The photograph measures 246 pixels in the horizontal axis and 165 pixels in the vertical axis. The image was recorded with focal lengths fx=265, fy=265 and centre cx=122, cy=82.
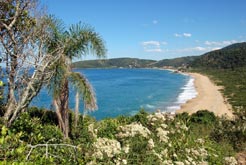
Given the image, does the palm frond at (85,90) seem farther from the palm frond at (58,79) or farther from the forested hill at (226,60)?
the forested hill at (226,60)

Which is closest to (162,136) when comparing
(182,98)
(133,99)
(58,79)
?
(58,79)

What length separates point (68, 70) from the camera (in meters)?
9.04

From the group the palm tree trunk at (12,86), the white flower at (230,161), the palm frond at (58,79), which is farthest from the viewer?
the palm frond at (58,79)

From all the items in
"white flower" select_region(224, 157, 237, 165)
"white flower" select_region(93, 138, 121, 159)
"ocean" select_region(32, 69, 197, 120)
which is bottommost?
"ocean" select_region(32, 69, 197, 120)

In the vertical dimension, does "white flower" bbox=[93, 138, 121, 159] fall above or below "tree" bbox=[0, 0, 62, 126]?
below

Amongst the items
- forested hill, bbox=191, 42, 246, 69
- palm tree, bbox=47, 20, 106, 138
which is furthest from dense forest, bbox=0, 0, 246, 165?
forested hill, bbox=191, 42, 246, 69

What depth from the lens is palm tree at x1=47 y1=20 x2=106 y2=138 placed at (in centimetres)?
885

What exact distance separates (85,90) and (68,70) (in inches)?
35.3

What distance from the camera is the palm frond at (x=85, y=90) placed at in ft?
29.5

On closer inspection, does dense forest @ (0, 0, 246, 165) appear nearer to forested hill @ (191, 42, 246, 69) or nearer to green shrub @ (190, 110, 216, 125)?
green shrub @ (190, 110, 216, 125)

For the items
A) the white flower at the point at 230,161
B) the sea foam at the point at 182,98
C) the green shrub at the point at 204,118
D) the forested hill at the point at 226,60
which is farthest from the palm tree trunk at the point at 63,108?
the forested hill at the point at 226,60

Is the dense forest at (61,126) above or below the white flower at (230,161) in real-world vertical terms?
above

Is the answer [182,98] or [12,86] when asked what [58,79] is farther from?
[182,98]

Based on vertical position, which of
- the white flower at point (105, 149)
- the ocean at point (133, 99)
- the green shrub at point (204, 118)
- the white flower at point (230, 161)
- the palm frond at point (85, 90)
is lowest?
the ocean at point (133, 99)
